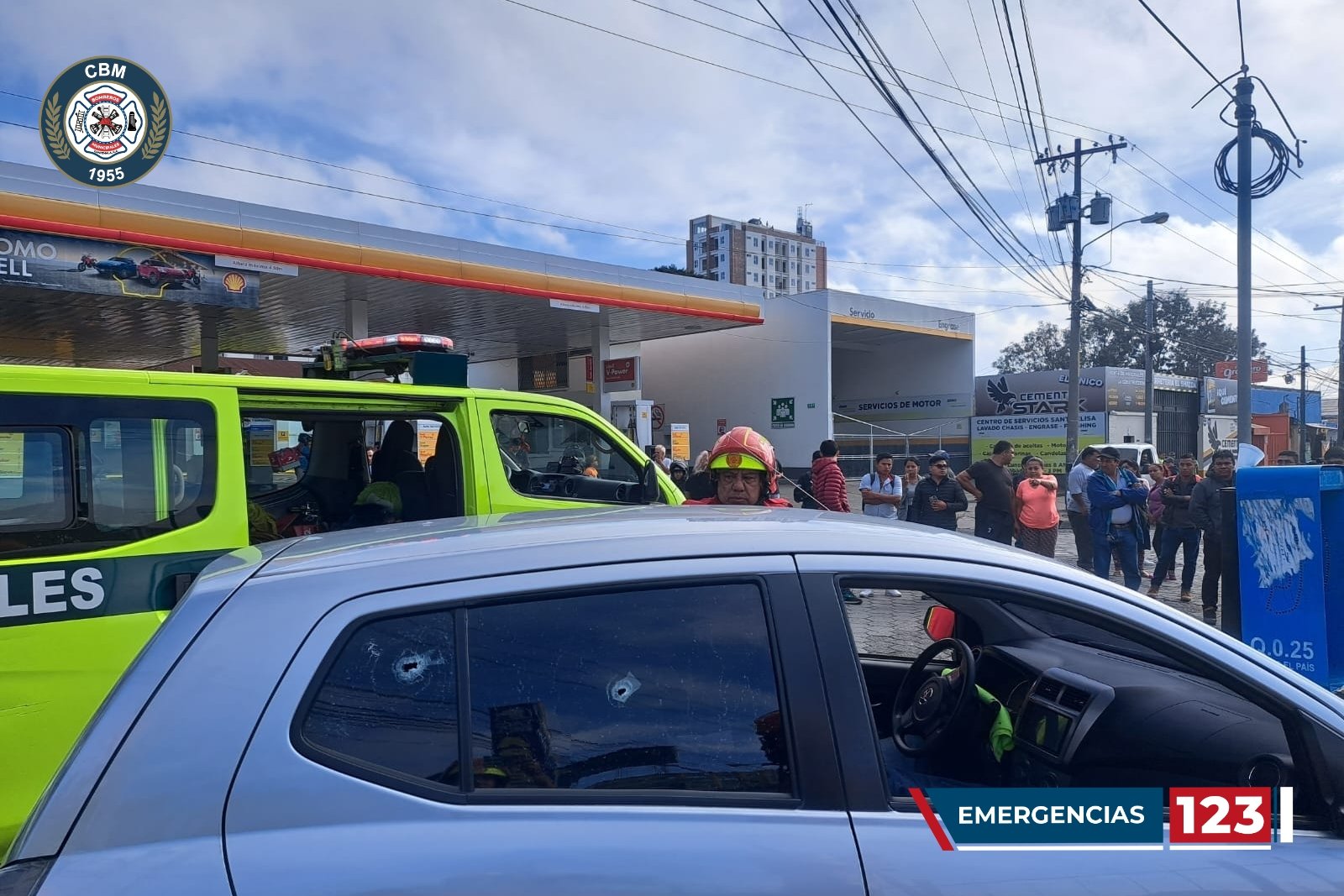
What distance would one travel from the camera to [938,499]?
9.48 metres

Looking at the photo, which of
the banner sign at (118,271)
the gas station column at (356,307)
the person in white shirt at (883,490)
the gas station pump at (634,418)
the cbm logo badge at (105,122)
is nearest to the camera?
the cbm logo badge at (105,122)

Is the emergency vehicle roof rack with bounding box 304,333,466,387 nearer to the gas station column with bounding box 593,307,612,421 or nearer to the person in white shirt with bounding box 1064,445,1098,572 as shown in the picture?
the person in white shirt with bounding box 1064,445,1098,572

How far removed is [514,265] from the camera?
16594 millimetres

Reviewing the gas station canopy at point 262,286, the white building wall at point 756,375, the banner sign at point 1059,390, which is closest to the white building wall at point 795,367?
the white building wall at point 756,375

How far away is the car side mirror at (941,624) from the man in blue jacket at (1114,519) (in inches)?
288

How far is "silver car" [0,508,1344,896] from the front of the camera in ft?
4.53

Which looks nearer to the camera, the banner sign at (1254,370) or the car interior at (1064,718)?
the car interior at (1064,718)

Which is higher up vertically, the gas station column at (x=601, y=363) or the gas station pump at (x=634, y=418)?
the gas station column at (x=601, y=363)

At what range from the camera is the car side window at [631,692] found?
155cm

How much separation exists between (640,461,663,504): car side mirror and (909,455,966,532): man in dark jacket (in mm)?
5214

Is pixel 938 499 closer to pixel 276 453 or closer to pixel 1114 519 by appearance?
pixel 1114 519

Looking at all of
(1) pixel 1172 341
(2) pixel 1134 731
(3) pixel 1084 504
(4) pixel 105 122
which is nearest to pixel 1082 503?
(3) pixel 1084 504

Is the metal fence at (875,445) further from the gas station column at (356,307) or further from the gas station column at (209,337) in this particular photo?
the gas station column at (209,337)

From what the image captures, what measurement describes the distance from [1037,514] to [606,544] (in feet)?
28.0
